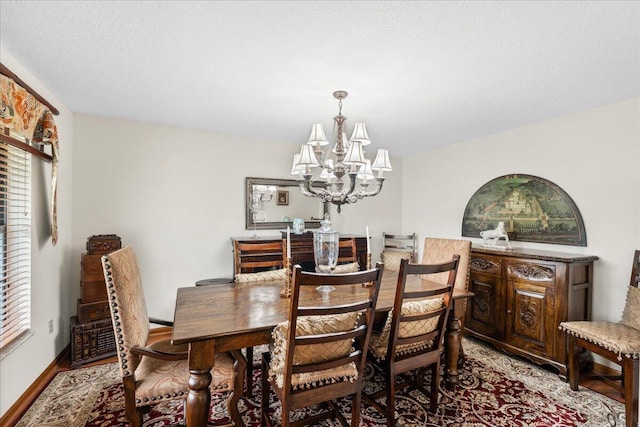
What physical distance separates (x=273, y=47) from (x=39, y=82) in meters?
1.93

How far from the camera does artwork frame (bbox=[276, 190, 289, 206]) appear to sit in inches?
160

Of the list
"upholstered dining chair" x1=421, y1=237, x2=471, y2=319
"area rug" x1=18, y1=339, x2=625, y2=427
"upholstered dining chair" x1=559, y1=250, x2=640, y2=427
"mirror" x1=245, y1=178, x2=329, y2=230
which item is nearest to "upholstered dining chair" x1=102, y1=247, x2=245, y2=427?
"area rug" x1=18, y1=339, x2=625, y2=427

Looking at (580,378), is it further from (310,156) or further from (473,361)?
(310,156)

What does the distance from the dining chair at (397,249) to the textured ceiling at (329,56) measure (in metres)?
2.06

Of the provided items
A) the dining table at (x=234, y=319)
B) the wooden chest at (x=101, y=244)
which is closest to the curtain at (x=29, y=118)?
the wooden chest at (x=101, y=244)

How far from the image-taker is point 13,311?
6.79 ft

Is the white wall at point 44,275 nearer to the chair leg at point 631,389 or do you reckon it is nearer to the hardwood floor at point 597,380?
the hardwood floor at point 597,380

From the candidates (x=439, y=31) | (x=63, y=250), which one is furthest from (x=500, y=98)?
(x=63, y=250)

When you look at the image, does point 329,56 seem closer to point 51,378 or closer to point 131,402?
point 131,402

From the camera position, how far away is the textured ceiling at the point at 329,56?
1529mm

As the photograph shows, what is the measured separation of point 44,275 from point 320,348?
2398 millimetres

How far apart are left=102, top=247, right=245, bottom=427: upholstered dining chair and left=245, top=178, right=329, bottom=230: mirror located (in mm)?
2145

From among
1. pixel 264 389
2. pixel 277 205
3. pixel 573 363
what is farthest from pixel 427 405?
pixel 277 205

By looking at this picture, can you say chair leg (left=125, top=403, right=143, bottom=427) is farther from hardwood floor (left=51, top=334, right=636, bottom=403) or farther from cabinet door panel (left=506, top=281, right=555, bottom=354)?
cabinet door panel (left=506, top=281, right=555, bottom=354)
